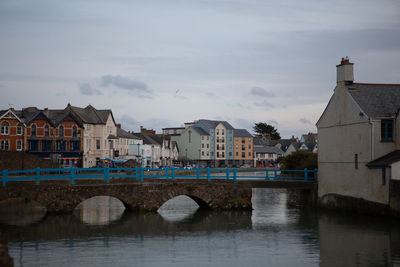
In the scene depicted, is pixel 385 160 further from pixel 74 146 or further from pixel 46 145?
pixel 74 146

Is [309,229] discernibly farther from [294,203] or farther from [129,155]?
[129,155]

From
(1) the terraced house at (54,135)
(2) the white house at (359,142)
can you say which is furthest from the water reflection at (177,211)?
(1) the terraced house at (54,135)

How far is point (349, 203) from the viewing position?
3494 cm

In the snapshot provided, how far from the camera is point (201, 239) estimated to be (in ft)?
89.7

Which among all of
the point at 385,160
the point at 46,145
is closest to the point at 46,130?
the point at 46,145

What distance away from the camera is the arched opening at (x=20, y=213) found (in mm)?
32312

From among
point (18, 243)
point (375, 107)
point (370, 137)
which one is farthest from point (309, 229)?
point (18, 243)

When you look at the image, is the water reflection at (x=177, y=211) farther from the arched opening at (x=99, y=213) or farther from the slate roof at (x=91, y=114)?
the slate roof at (x=91, y=114)

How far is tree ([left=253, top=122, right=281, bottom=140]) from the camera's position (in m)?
190

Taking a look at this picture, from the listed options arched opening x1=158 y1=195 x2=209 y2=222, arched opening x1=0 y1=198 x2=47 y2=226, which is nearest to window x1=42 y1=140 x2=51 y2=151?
arched opening x1=0 y1=198 x2=47 y2=226

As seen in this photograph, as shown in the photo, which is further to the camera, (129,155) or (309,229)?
(129,155)

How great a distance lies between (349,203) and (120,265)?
20190 mm

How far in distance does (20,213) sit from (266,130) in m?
159

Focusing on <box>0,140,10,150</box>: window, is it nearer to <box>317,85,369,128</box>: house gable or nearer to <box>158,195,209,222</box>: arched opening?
<box>158,195,209,222</box>: arched opening
